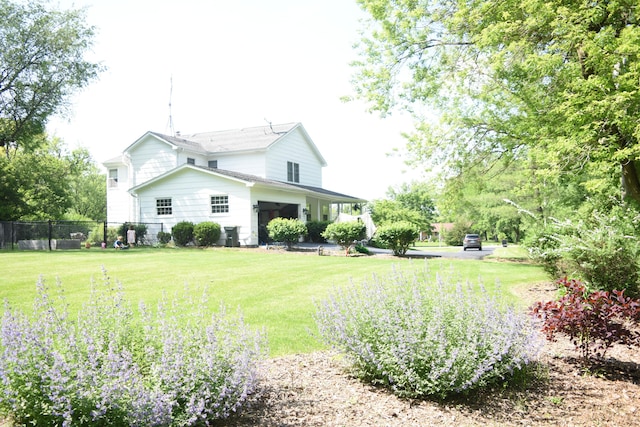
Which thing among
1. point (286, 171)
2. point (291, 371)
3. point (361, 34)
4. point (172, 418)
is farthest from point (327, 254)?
point (172, 418)

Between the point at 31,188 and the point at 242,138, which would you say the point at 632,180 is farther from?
the point at 31,188

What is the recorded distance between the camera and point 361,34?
1728 cm

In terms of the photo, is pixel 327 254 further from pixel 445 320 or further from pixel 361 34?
pixel 445 320

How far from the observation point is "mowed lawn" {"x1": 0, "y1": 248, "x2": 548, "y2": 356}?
24.3ft

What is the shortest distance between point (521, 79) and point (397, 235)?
8.63 metres

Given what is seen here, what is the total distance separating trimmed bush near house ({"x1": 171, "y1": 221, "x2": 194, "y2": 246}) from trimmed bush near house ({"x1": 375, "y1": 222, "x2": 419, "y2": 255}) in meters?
9.93

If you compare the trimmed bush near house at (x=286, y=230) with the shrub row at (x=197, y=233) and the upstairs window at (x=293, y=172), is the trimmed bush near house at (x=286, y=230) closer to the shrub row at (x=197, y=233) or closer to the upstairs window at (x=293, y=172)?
the shrub row at (x=197, y=233)

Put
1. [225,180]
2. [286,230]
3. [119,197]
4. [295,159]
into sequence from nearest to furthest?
[286,230]
[225,180]
[119,197]
[295,159]

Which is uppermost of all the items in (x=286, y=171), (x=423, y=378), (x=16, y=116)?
(x=16, y=116)

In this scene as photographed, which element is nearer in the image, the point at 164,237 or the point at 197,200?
the point at 164,237

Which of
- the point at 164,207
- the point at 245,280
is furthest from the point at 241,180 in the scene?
the point at 245,280

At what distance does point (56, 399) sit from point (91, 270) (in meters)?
11.1

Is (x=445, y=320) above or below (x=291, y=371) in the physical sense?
above

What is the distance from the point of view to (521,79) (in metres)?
12.2
